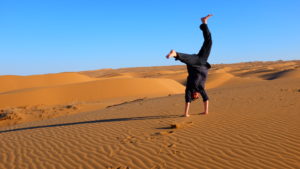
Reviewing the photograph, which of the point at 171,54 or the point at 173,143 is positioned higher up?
the point at 171,54

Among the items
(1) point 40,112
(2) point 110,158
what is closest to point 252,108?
(2) point 110,158

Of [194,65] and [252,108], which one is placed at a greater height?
[194,65]

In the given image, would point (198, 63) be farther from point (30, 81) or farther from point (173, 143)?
point (30, 81)

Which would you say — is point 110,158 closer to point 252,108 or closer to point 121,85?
point 252,108

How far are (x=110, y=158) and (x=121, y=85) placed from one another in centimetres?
1956

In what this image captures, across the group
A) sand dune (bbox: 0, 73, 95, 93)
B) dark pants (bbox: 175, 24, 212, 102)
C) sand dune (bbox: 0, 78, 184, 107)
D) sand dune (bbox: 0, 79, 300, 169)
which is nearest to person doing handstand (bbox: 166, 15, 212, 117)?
dark pants (bbox: 175, 24, 212, 102)

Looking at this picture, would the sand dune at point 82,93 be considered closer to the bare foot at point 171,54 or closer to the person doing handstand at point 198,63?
the person doing handstand at point 198,63

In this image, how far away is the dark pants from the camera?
19.2ft

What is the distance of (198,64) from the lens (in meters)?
6.20

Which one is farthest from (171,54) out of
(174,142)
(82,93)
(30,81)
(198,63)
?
(30,81)

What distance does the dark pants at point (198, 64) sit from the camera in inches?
231

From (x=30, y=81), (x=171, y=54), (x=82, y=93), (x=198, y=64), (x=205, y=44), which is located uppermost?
(x=205, y=44)

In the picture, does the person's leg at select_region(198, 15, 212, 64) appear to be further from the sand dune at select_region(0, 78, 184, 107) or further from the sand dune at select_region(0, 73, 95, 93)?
the sand dune at select_region(0, 73, 95, 93)

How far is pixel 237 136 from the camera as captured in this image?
503cm
